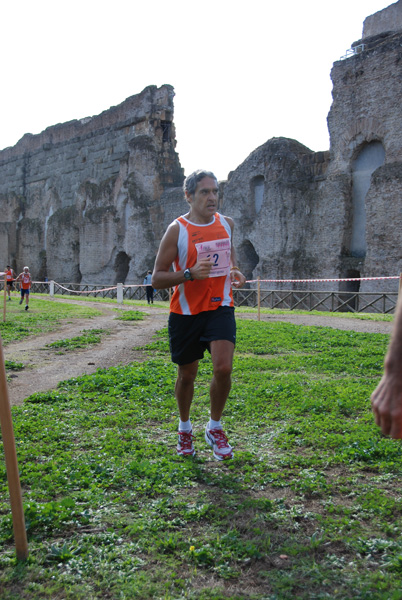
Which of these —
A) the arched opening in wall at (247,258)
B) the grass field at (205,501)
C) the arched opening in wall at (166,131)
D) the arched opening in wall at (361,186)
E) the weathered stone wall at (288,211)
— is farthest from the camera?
the arched opening in wall at (166,131)

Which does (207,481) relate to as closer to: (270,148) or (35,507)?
(35,507)

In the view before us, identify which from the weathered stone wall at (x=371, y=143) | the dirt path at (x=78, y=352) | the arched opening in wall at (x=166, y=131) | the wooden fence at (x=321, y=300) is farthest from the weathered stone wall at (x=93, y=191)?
the dirt path at (x=78, y=352)

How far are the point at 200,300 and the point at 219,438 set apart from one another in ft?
3.10

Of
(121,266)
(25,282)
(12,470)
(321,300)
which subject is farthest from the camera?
(121,266)

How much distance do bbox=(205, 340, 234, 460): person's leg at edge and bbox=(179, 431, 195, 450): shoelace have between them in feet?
0.47

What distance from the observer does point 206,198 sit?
4000 millimetres

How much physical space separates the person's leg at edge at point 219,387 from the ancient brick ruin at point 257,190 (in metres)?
17.7

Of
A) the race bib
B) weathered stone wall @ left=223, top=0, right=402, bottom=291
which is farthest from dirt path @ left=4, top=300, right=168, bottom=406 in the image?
weathered stone wall @ left=223, top=0, right=402, bottom=291

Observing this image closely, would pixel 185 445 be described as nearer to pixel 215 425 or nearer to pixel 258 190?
pixel 215 425

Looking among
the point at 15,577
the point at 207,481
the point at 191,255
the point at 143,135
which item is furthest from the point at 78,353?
the point at 143,135

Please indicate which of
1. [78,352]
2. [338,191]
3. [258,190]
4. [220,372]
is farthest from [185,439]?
[258,190]

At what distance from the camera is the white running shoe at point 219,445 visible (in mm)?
3695

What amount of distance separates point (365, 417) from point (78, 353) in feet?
17.2

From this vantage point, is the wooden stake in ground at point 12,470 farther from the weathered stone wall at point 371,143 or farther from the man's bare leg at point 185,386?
the weathered stone wall at point 371,143
